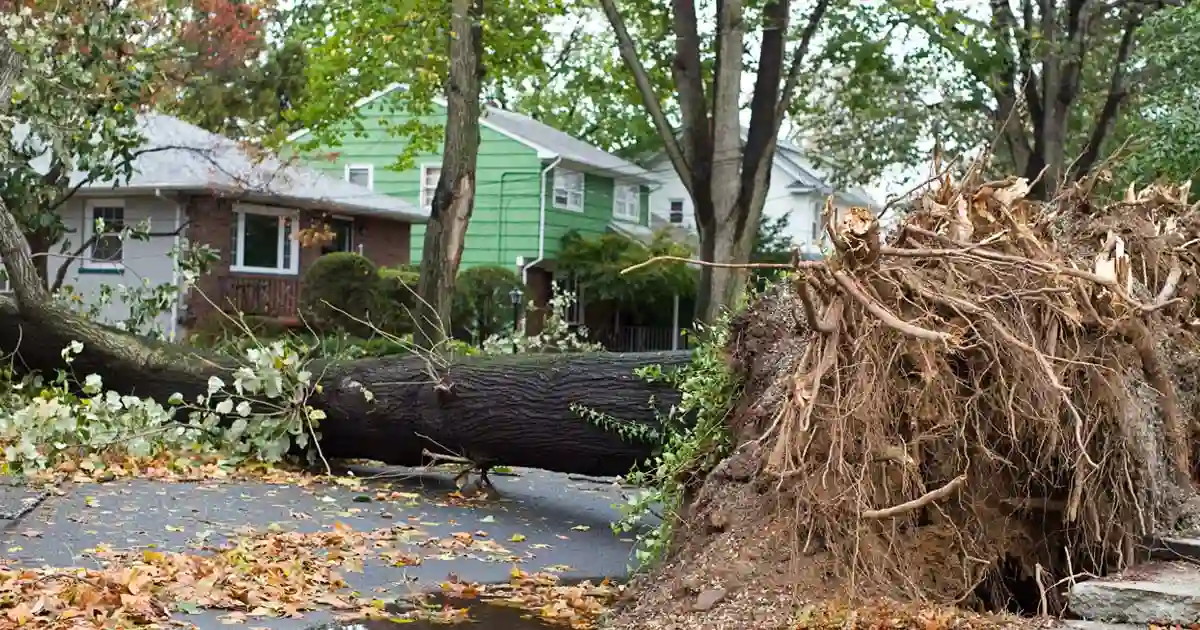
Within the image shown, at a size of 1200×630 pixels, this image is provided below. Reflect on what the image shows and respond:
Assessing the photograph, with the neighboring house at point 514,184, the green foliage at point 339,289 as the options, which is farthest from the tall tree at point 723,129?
the neighboring house at point 514,184

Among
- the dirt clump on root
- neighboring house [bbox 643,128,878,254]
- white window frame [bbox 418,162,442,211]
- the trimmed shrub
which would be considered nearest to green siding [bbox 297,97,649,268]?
white window frame [bbox 418,162,442,211]

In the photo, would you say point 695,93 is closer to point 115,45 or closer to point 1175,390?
point 115,45

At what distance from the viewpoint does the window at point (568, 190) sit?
32.2 metres

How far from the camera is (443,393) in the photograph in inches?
372

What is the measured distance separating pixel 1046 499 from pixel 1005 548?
0.28 m

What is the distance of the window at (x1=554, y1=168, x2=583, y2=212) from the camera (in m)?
32.2

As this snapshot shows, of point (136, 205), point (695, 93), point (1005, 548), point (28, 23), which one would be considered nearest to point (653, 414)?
point (1005, 548)

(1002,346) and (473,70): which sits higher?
(473,70)

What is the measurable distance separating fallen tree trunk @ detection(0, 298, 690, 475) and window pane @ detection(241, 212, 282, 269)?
13.6m

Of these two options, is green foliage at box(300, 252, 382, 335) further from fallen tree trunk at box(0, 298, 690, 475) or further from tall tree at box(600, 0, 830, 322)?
fallen tree trunk at box(0, 298, 690, 475)

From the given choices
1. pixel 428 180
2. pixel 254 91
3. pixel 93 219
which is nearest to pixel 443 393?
pixel 93 219

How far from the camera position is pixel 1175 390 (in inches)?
255

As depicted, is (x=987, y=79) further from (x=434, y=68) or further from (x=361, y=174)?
(x=361, y=174)

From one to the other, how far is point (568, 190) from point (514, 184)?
1.59 meters
